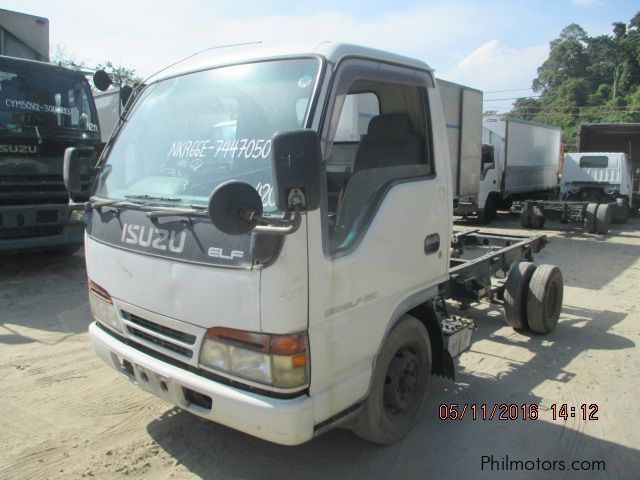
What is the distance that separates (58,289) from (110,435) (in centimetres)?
393

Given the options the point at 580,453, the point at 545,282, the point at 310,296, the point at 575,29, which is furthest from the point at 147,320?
the point at 575,29

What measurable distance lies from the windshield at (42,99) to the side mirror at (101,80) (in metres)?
2.56

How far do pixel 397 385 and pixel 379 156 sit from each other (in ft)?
4.70

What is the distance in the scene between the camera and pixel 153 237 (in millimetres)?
2627

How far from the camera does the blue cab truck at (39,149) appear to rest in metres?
6.82

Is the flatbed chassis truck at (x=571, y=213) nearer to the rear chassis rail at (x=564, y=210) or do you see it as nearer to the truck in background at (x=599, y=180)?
the rear chassis rail at (x=564, y=210)

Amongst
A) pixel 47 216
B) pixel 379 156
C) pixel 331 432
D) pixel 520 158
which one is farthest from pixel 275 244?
pixel 520 158

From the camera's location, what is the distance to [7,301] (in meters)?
6.11

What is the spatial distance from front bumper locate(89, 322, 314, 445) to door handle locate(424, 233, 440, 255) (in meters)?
1.31

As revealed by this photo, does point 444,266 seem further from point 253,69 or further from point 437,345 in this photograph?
point 253,69

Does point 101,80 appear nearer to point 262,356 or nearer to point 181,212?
point 181,212

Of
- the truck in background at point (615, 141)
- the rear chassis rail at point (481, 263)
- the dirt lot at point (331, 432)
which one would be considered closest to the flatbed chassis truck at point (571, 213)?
the truck in background at point (615, 141)

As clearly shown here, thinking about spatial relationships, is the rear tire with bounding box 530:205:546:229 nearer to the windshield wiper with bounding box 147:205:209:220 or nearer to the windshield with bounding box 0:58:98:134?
the windshield with bounding box 0:58:98:134
